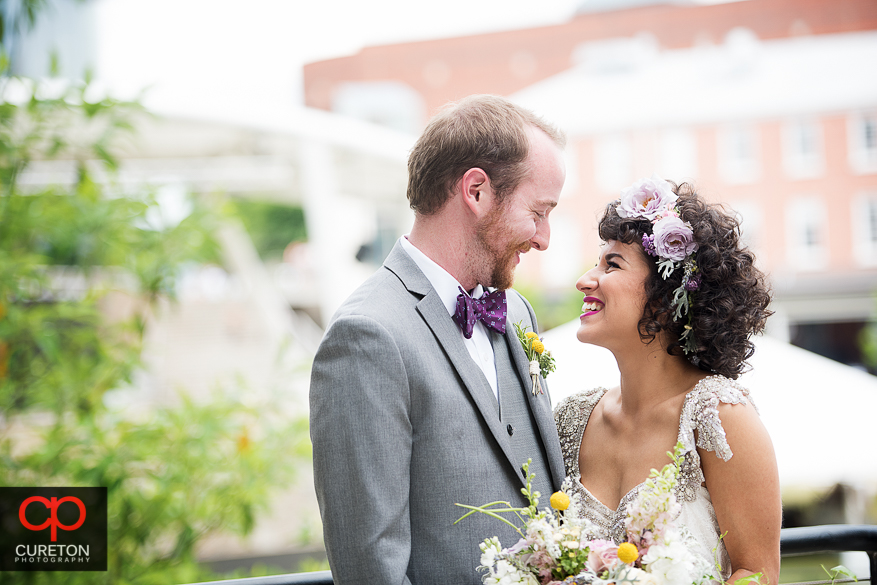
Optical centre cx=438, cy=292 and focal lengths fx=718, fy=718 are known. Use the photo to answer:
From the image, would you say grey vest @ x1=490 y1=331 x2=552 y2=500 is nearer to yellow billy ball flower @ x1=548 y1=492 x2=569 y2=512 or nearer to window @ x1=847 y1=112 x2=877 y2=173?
yellow billy ball flower @ x1=548 y1=492 x2=569 y2=512

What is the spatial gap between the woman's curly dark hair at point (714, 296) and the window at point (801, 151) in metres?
21.2

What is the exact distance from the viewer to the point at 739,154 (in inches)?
831

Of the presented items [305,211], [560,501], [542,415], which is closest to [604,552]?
[560,501]

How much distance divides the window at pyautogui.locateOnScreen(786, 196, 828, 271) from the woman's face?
2135 cm

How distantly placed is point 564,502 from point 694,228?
1027 mm

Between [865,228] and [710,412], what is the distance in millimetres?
22200

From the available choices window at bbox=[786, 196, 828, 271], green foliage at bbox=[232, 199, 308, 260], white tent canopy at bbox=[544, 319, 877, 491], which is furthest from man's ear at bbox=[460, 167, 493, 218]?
green foliage at bbox=[232, 199, 308, 260]

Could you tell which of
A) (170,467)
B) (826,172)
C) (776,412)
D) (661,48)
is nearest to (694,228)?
(776,412)

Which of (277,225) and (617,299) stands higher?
(277,225)

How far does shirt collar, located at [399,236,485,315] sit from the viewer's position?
6.20 ft

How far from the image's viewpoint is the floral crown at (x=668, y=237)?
2016 mm

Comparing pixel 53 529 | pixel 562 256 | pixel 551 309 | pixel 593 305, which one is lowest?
pixel 551 309

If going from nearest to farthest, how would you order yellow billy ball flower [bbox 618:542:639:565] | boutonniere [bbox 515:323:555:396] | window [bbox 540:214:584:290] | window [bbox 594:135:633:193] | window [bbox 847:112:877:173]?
yellow billy ball flower [bbox 618:542:639:565]
boutonniere [bbox 515:323:555:396]
window [bbox 847:112:877:173]
window [bbox 594:135:633:193]
window [bbox 540:214:584:290]

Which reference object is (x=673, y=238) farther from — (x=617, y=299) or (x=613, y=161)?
(x=613, y=161)
